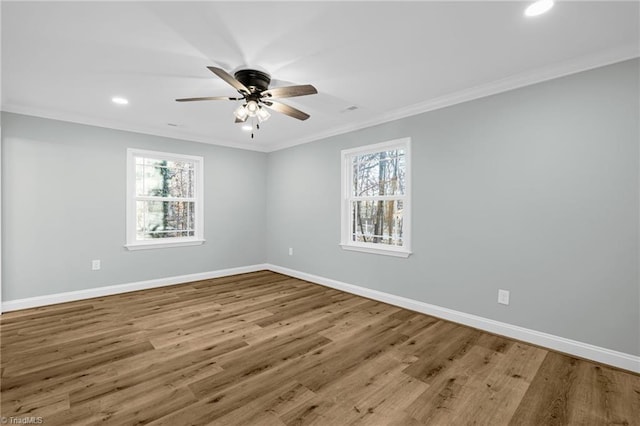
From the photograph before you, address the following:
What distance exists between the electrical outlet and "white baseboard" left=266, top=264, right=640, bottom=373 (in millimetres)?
208

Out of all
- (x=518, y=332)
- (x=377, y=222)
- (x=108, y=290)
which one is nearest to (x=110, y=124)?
(x=108, y=290)

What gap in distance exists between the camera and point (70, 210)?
3.90m

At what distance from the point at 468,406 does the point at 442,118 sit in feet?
9.21

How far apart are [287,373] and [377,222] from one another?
8.11 ft

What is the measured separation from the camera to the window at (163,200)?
4.43 metres

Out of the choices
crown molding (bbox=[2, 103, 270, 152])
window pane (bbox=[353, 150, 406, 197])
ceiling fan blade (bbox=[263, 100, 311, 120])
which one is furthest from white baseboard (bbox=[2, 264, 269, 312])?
ceiling fan blade (bbox=[263, 100, 311, 120])

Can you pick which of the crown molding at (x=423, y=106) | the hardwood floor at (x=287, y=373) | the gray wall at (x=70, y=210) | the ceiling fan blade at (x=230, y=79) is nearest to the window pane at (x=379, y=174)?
the crown molding at (x=423, y=106)

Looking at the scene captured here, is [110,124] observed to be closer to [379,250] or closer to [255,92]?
[255,92]

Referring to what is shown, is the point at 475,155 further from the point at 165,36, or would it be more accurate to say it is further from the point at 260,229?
the point at 260,229

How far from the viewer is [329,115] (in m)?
3.97

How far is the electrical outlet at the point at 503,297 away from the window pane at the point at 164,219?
4.54 meters

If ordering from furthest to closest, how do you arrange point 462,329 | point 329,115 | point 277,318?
1. point 329,115
2. point 277,318
3. point 462,329

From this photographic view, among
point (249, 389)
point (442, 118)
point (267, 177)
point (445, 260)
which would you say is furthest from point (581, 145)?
point (267, 177)

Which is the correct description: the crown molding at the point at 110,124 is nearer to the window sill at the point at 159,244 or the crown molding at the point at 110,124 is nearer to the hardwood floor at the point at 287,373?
the window sill at the point at 159,244
